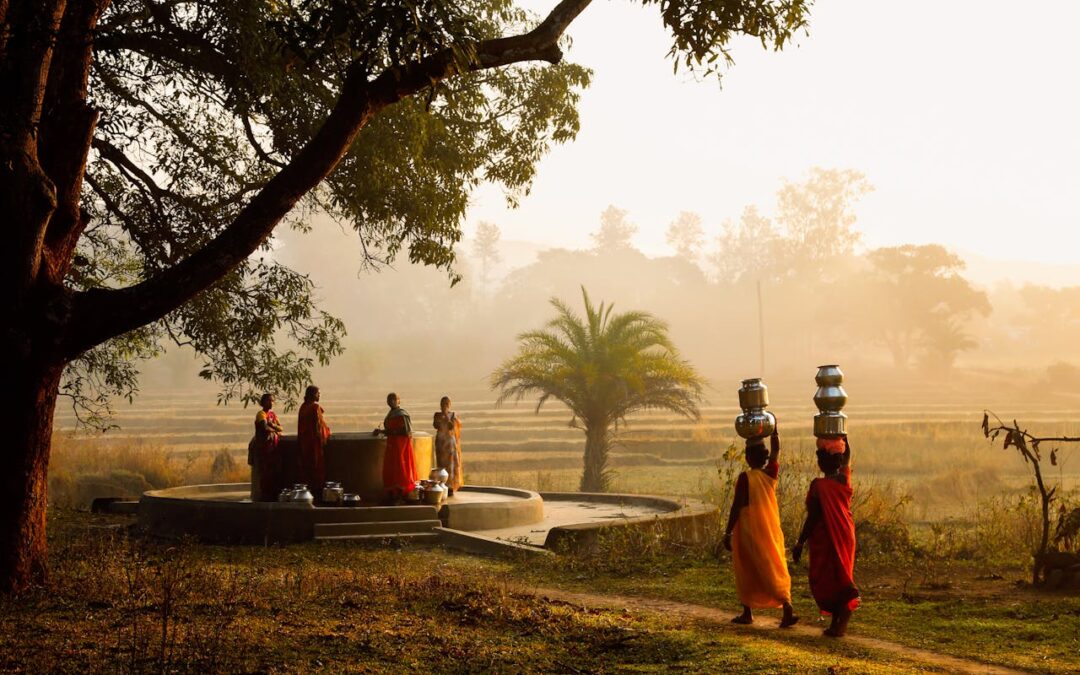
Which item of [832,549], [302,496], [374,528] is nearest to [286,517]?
[302,496]

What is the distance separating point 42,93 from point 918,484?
23642 mm

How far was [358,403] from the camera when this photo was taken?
6756 cm

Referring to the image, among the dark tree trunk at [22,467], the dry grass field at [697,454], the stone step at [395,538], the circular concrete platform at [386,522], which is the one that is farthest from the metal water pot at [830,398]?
the stone step at [395,538]

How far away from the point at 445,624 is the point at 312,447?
8.34 metres

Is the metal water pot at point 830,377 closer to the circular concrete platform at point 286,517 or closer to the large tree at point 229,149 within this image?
the large tree at point 229,149

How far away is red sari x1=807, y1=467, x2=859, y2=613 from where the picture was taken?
8758mm

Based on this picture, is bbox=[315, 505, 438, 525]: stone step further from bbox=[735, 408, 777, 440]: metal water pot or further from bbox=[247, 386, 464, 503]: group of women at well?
bbox=[735, 408, 777, 440]: metal water pot

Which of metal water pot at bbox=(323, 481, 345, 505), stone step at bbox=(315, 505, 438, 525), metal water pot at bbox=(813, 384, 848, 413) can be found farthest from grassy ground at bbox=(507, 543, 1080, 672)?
metal water pot at bbox=(323, 481, 345, 505)

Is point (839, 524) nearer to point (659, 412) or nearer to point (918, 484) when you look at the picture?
point (918, 484)

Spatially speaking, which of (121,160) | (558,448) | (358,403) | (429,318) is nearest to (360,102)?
(121,160)

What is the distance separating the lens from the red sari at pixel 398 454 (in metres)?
16.8

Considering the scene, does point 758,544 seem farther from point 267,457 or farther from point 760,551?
point 267,457

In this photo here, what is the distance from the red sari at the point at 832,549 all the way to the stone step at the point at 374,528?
808 cm

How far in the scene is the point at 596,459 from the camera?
86.7 ft
